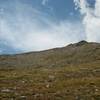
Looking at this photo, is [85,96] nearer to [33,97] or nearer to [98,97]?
[98,97]

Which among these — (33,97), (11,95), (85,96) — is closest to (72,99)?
(85,96)

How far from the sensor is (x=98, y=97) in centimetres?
5512

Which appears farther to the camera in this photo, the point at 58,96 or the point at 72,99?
the point at 58,96

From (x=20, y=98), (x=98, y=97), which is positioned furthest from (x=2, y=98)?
(x=98, y=97)

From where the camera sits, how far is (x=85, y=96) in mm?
54781

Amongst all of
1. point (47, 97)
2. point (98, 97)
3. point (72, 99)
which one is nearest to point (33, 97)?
point (47, 97)

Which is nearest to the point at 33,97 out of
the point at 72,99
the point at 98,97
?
the point at 72,99

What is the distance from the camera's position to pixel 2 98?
52688mm

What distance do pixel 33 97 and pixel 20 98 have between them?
8.21 ft

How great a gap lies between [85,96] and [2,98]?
576 inches

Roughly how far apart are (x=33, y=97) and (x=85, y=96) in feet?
30.4

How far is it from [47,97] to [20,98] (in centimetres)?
479

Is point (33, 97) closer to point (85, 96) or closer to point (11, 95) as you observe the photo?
point (11, 95)

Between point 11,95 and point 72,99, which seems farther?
point 11,95
